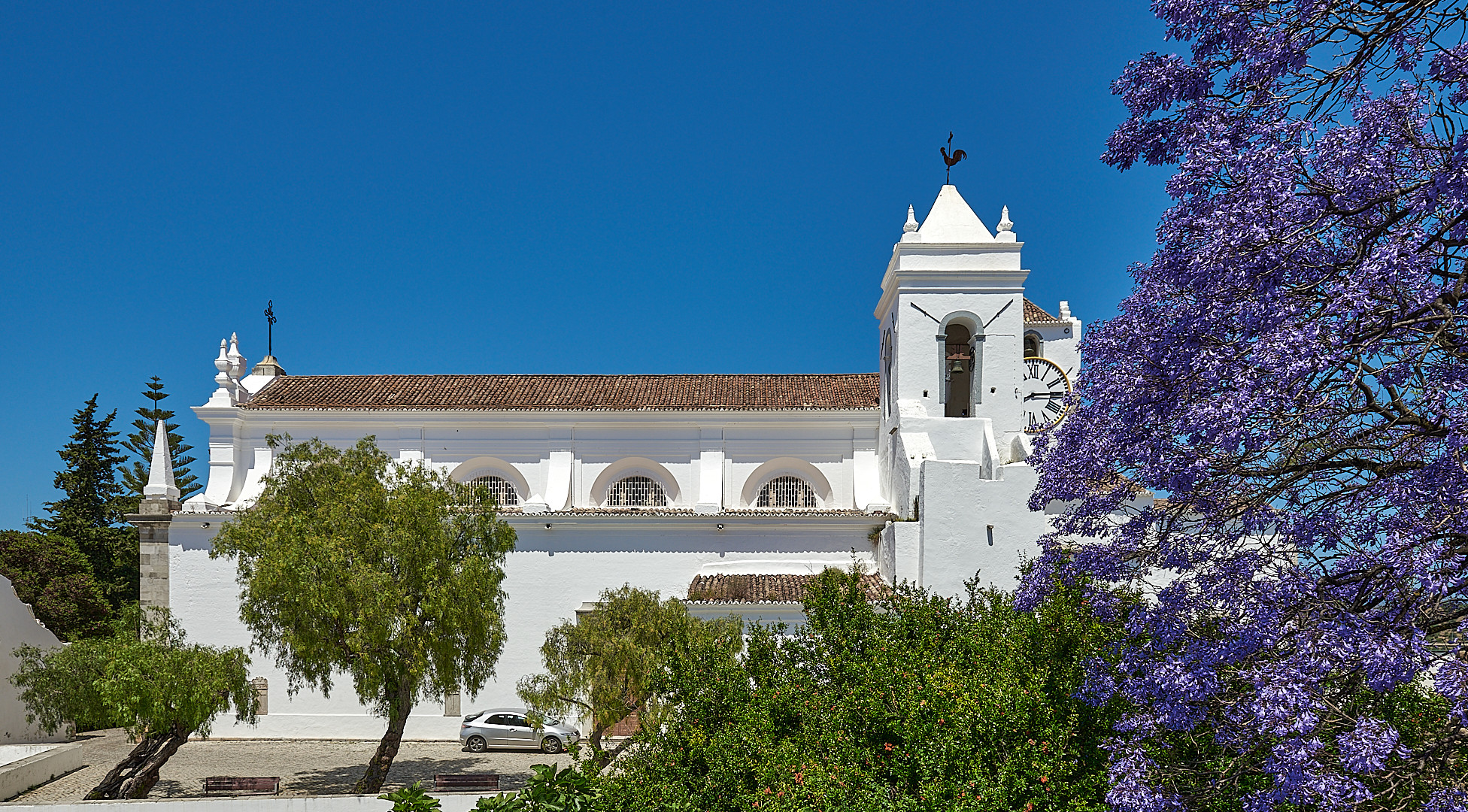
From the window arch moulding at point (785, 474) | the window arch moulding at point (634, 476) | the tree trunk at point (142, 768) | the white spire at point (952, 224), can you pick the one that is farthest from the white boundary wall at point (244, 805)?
the white spire at point (952, 224)

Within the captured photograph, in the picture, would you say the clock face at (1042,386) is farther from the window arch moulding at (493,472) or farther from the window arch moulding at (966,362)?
the window arch moulding at (493,472)

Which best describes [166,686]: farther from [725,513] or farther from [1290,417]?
[1290,417]

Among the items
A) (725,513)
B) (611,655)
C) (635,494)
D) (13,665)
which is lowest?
(13,665)

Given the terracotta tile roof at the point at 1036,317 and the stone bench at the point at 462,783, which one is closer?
the stone bench at the point at 462,783

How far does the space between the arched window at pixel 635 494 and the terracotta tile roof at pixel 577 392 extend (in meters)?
2.02

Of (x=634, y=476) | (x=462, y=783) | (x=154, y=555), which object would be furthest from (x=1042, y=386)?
(x=154, y=555)

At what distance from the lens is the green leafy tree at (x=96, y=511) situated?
35875 millimetres

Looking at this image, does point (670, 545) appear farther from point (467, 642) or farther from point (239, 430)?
point (239, 430)

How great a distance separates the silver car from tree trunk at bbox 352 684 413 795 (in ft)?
16.1

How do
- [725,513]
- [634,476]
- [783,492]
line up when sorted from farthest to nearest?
[634,476], [783,492], [725,513]

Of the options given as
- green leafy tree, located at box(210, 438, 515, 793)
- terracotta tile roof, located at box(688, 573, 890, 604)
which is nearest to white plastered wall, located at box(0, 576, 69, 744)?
green leafy tree, located at box(210, 438, 515, 793)

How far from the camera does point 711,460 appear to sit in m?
24.4

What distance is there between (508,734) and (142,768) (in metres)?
Result: 6.99

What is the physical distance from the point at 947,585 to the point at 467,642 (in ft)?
28.4
